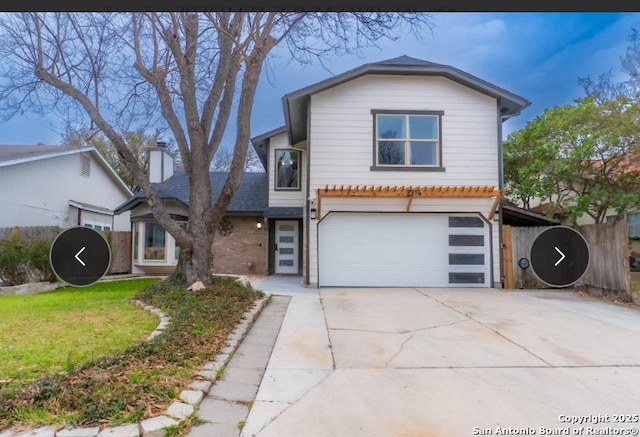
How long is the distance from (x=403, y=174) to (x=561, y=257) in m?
6.20

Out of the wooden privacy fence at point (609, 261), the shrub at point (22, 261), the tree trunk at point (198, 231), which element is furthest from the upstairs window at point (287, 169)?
the wooden privacy fence at point (609, 261)

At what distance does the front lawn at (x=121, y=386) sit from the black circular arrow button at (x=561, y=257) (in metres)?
3.92

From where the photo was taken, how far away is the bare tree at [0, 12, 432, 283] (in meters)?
7.27

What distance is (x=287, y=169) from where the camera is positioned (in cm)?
1396

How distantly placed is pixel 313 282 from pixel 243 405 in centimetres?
733

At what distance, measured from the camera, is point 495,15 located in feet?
12.7

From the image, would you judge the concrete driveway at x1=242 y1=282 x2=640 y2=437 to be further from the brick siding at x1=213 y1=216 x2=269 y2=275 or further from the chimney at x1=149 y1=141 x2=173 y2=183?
the brick siding at x1=213 y1=216 x2=269 y2=275

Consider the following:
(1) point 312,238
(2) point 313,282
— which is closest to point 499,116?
(1) point 312,238

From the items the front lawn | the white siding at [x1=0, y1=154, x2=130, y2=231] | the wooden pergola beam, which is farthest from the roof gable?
the front lawn

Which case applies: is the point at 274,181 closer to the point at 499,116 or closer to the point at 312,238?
the point at 312,238

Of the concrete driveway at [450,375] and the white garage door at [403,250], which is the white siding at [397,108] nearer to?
the white garage door at [403,250]

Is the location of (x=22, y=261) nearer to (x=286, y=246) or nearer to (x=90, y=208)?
(x=90, y=208)

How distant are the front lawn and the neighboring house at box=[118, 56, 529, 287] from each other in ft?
19.7

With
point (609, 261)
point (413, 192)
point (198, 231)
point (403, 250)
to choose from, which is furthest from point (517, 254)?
point (198, 231)
